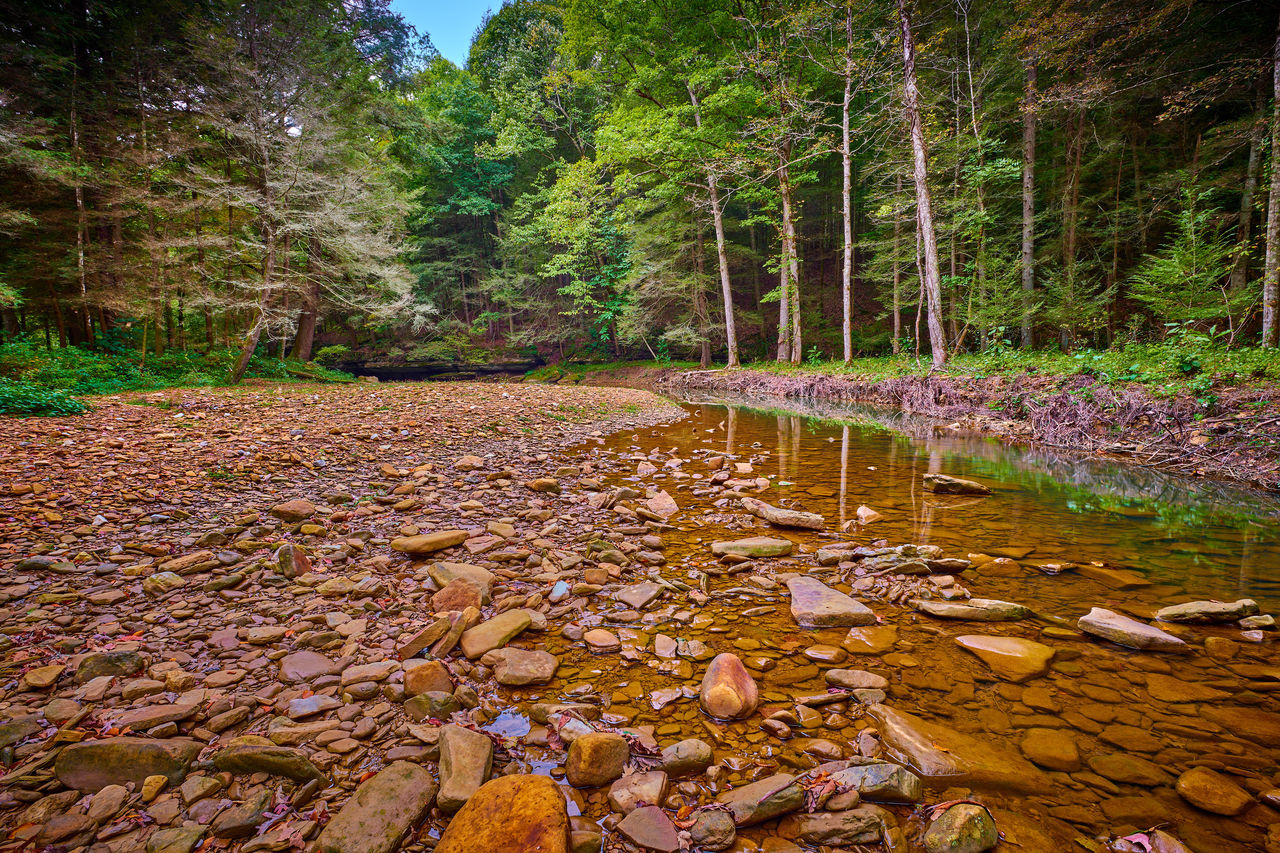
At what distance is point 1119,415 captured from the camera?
637cm

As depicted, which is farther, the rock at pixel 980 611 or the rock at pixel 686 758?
the rock at pixel 980 611

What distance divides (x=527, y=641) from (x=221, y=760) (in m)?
1.15

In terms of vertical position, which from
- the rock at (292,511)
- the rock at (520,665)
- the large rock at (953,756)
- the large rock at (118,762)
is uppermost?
the rock at (292,511)

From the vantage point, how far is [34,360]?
31.1 feet

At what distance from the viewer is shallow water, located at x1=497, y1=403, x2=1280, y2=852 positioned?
1.45 meters

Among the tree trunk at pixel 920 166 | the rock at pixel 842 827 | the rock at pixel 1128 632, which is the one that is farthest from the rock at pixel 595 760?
the tree trunk at pixel 920 166

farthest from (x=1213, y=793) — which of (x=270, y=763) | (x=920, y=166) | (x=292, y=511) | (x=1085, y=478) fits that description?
(x=920, y=166)

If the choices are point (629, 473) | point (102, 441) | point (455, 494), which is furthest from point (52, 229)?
point (629, 473)

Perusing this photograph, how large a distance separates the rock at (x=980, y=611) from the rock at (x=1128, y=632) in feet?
A: 0.83

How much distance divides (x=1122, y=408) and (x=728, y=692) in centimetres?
791

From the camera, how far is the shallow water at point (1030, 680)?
1.45 metres

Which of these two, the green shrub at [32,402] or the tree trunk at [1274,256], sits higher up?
the tree trunk at [1274,256]

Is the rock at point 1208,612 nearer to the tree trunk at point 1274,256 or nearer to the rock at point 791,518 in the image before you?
the rock at point 791,518

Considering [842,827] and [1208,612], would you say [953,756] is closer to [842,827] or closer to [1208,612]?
[842,827]
